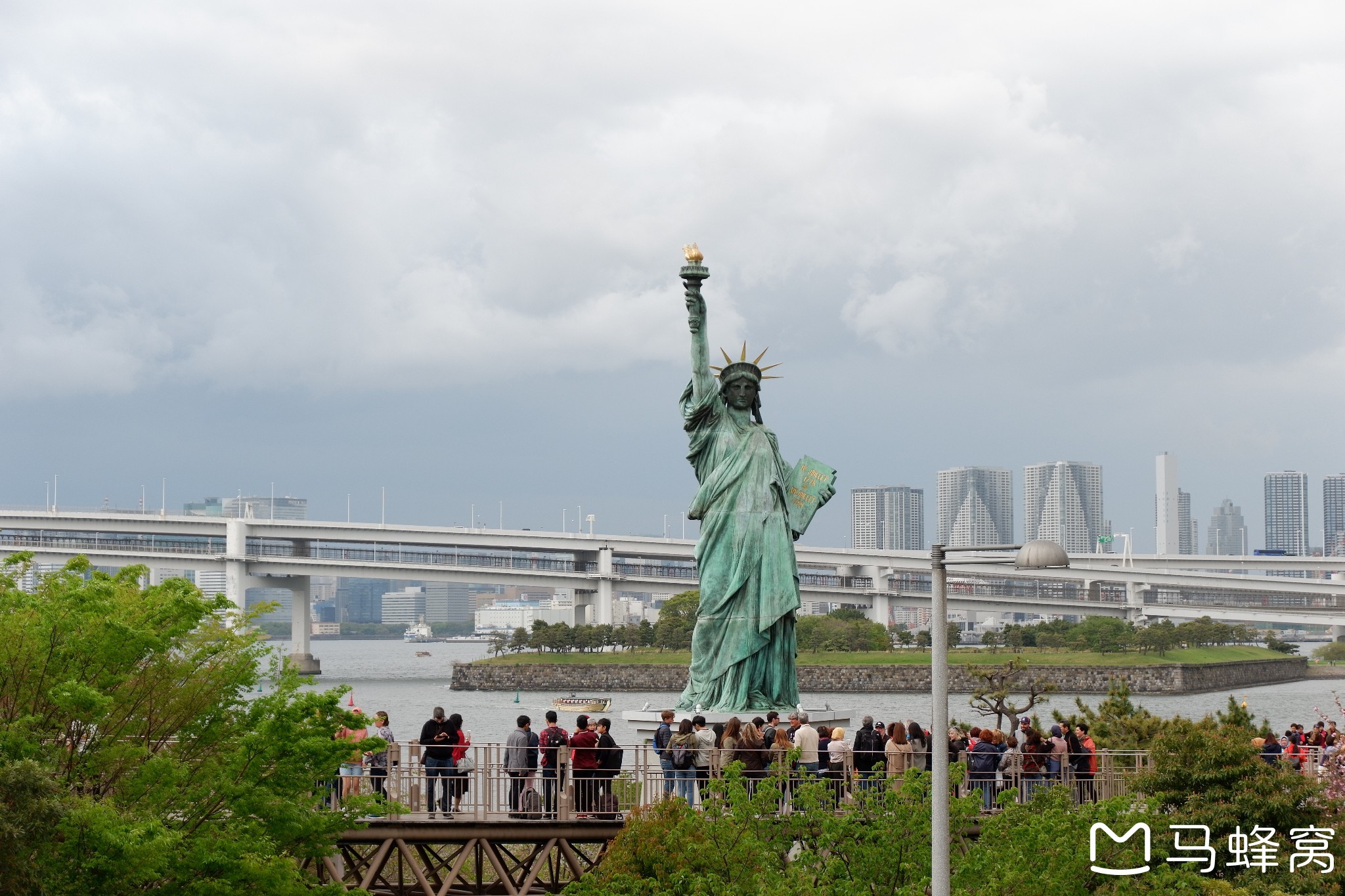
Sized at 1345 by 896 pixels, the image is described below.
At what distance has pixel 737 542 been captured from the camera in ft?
75.9

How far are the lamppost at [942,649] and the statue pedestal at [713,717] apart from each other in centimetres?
994

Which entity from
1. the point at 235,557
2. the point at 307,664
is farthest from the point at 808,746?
the point at 307,664

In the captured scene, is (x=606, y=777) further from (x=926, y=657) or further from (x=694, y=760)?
(x=926, y=657)

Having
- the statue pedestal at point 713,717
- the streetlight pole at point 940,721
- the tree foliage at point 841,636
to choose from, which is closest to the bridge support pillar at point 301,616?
the tree foliage at point 841,636

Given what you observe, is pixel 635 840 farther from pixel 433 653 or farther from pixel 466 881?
pixel 433 653

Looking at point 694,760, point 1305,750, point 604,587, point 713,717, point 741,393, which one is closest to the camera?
point 694,760

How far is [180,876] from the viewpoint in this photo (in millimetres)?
14484

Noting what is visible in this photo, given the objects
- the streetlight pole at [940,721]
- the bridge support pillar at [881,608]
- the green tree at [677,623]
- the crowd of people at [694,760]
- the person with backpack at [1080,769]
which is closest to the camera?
the streetlight pole at [940,721]

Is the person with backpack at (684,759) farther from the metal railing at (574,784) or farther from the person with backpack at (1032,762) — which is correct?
the person with backpack at (1032,762)

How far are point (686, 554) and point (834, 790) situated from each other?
77292 mm

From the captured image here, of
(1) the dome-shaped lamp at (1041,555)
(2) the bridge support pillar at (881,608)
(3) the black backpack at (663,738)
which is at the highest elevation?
(2) the bridge support pillar at (881,608)

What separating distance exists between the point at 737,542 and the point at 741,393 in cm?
234

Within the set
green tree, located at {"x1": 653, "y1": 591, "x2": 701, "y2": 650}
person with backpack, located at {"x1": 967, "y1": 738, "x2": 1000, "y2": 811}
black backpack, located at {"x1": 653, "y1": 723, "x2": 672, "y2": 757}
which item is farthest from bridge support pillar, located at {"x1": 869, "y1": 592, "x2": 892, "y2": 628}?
person with backpack, located at {"x1": 967, "y1": 738, "x2": 1000, "y2": 811}

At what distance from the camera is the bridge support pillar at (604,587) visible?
308 ft
